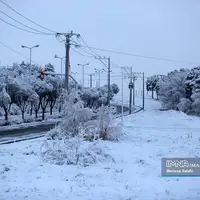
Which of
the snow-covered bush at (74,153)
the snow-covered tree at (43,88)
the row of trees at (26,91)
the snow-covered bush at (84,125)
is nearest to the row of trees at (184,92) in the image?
the row of trees at (26,91)

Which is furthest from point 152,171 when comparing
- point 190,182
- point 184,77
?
point 184,77

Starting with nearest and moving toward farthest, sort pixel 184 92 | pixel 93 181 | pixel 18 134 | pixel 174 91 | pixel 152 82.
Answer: pixel 93 181 < pixel 18 134 < pixel 184 92 < pixel 174 91 < pixel 152 82

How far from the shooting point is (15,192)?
8867 millimetres

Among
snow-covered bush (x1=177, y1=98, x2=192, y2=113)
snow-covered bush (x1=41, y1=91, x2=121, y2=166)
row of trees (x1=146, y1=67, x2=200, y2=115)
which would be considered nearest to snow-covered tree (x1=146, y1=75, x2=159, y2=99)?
row of trees (x1=146, y1=67, x2=200, y2=115)

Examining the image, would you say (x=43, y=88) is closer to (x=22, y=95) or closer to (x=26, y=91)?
(x=26, y=91)

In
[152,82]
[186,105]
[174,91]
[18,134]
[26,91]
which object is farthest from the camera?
[152,82]

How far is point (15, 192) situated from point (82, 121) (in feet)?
36.9

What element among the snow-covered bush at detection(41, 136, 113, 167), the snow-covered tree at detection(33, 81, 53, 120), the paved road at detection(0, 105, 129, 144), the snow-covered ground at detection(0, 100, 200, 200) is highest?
the snow-covered tree at detection(33, 81, 53, 120)

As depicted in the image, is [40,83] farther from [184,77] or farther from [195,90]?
[184,77]

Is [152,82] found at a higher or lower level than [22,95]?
higher

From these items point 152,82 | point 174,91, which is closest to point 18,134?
point 174,91

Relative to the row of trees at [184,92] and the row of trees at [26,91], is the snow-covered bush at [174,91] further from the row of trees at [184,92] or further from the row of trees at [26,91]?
the row of trees at [26,91]

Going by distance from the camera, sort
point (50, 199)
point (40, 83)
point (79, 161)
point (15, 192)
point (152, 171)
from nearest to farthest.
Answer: point (50, 199) < point (15, 192) < point (152, 171) < point (79, 161) < point (40, 83)

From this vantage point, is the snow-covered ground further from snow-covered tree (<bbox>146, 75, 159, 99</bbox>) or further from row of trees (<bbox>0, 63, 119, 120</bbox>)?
snow-covered tree (<bbox>146, 75, 159, 99</bbox>)
